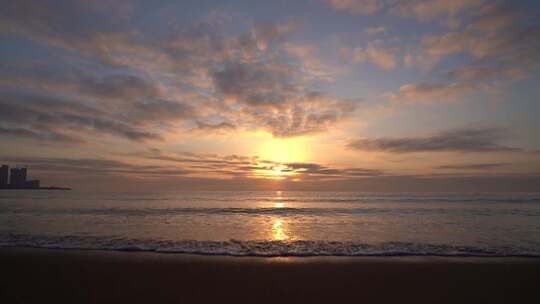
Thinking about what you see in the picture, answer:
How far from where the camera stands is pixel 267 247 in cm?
1207

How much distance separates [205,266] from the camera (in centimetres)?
901

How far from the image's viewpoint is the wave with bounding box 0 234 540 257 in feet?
36.3

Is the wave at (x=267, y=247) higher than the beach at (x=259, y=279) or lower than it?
lower

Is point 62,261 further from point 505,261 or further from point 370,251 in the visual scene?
point 505,261

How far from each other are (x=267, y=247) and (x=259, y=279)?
14.4 ft

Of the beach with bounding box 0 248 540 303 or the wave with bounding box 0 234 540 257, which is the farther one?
the wave with bounding box 0 234 540 257

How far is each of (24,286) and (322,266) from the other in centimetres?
804

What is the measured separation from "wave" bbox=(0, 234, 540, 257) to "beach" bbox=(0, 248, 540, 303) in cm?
83

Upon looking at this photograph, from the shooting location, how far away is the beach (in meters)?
6.56

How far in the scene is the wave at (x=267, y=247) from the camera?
436 inches

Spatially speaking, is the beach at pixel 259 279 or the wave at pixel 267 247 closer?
the beach at pixel 259 279

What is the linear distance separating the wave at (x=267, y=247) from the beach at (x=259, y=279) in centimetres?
83

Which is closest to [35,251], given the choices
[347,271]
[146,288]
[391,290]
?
[146,288]

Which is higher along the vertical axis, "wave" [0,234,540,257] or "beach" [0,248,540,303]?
"beach" [0,248,540,303]
